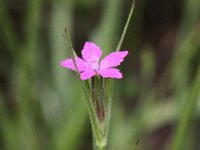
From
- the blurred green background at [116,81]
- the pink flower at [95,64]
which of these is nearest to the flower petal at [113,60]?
the pink flower at [95,64]

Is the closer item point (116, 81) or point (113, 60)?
point (113, 60)

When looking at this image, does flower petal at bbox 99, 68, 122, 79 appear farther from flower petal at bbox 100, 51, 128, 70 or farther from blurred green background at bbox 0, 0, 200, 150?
blurred green background at bbox 0, 0, 200, 150

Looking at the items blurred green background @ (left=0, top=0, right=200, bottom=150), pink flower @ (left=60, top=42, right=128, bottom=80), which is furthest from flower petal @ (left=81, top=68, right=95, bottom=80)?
blurred green background @ (left=0, top=0, right=200, bottom=150)

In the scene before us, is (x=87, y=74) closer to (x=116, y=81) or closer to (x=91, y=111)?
(x=91, y=111)

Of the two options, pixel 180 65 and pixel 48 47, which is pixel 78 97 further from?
pixel 48 47

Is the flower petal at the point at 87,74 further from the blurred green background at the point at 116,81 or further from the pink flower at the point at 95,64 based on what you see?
the blurred green background at the point at 116,81

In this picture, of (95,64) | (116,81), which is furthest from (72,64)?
(116,81)
